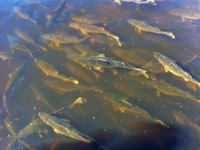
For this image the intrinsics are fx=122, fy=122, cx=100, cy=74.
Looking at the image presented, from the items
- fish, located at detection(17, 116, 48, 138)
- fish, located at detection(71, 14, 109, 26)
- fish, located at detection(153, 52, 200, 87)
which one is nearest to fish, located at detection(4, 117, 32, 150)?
fish, located at detection(17, 116, 48, 138)

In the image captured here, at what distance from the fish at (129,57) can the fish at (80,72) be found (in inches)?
70.8

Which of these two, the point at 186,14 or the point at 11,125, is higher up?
the point at 186,14

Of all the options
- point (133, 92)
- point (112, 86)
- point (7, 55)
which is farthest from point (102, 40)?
point (7, 55)

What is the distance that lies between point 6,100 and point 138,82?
5385 mm

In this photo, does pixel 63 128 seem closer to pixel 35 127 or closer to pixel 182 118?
pixel 35 127

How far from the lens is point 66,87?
507cm

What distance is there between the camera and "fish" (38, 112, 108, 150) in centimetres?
400

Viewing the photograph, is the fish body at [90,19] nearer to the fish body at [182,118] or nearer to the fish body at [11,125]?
the fish body at [182,118]

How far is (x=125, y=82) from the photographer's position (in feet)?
16.6

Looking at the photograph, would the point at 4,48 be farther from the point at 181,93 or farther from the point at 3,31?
the point at 181,93

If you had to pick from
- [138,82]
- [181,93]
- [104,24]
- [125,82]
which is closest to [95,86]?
[125,82]

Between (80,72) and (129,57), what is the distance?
7.80ft

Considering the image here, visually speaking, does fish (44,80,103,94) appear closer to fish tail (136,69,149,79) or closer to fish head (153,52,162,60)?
fish tail (136,69,149,79)

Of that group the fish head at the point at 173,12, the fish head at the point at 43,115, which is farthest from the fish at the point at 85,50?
the fish head at the point at 173,12
